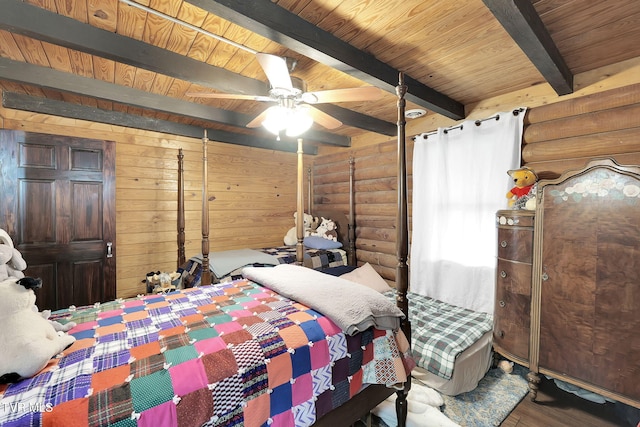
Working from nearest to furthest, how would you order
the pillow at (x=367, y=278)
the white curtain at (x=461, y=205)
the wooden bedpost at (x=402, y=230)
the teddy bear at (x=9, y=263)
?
the teddy bear at (x=9, y=263), the wooden bedpost at (x=402, y=230), the white curtain at (x=461, y=205), the pillow at (x=367, y=278)

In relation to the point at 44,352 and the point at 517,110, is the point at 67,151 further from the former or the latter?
the point at 517,110

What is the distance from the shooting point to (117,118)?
3.13 meters

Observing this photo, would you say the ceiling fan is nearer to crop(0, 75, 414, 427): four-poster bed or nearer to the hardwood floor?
crop(0, 75, 414, 427): four-poster bed

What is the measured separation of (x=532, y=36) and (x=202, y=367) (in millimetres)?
2260

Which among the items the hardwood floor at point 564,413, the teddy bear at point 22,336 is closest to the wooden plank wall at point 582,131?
the hardwood floor at point 564,413

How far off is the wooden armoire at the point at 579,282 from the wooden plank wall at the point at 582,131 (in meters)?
0.51

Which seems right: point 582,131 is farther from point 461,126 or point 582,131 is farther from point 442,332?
point 442,332

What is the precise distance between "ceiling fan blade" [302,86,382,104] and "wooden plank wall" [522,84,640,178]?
5.05 ft

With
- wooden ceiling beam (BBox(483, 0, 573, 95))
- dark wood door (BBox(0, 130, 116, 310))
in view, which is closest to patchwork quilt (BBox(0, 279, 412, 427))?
wooden ceiling beam (BBox(483, 0, 573, 95))

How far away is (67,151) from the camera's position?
2.83 m

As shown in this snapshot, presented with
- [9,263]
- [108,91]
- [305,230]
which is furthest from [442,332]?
[108,91]

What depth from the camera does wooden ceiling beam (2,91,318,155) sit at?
2.69 meters

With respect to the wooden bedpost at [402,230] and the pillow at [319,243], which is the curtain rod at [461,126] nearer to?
the wooden bedpost at [402,230]

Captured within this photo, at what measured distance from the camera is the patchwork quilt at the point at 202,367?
32.8 inches
